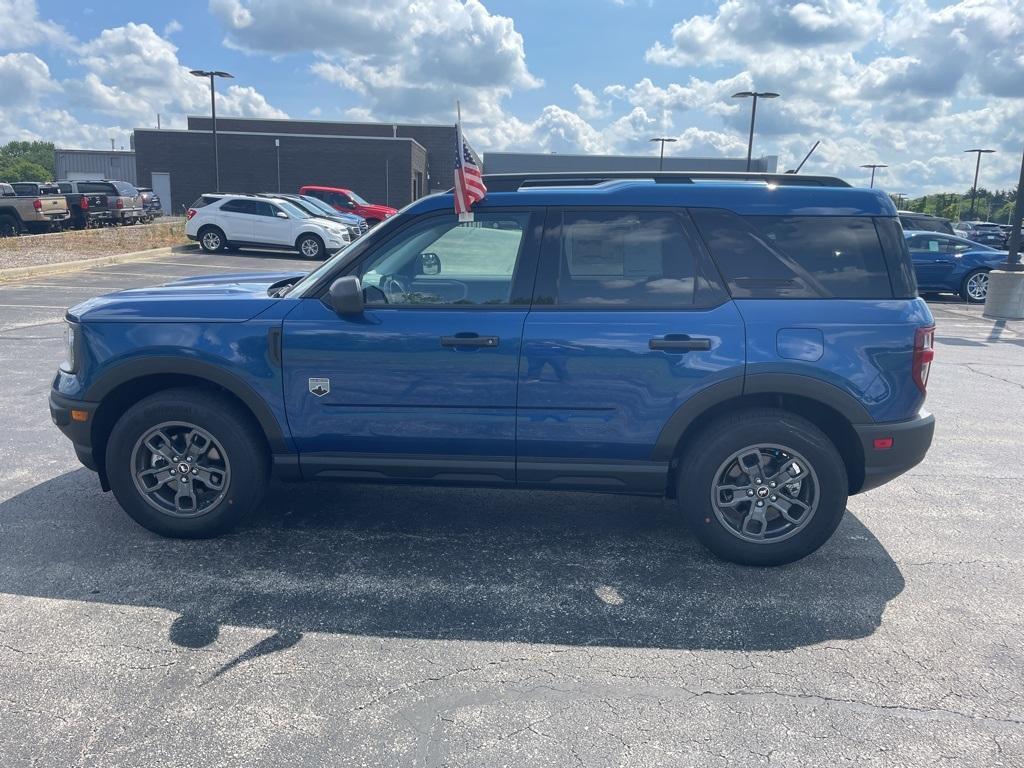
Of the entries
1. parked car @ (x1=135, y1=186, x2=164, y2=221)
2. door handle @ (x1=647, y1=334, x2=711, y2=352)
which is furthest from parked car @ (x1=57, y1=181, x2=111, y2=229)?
door handle @ (x1=647, y1=334, x2=711, y2=352)

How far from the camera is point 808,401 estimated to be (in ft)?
13.5

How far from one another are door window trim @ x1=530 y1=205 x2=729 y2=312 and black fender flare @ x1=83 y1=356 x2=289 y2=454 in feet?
4.84

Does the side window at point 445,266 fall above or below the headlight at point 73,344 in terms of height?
above

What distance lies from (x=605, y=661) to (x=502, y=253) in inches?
81.5

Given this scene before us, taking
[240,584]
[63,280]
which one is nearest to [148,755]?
[240,584]

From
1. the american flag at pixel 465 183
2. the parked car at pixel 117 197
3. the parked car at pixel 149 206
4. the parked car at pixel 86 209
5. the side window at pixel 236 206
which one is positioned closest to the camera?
→ the american flag at pixel 465 183

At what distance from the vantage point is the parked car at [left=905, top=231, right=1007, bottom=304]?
57.3ft

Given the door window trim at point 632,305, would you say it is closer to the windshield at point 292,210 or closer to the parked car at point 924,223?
the parked car at point 924,223

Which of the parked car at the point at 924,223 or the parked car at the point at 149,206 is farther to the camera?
the parked car at the point at 149,206

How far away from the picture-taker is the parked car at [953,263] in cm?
1747

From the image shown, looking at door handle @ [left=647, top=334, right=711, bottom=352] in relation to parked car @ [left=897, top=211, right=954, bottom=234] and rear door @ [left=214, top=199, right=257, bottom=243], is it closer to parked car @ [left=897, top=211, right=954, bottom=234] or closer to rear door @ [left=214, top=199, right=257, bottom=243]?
parked car @ [left=897, top=211, right=954, bottom=234]

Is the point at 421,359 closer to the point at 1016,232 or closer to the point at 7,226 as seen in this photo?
the point at 1016,232

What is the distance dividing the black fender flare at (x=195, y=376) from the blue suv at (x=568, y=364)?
0.04 feet

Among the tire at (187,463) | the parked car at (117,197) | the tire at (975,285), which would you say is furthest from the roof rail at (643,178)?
the parked car at (117,197)
